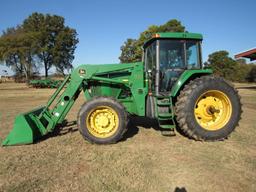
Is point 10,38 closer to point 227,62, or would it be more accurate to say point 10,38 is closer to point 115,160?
point 227,62

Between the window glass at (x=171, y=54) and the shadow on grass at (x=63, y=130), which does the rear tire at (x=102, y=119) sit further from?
the window glass at (x=171, y=54)

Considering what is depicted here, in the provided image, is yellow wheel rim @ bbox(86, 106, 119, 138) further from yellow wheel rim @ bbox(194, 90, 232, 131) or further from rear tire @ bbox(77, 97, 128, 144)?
yellow wheel rim @ bbox(194, 90, 232, 131)

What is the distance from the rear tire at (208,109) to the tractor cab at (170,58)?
636mm

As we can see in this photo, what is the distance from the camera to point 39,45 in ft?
147

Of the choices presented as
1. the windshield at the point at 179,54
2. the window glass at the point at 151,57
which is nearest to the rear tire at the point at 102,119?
the window glass at the point at 151,57

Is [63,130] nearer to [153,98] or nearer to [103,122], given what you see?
[103,122]

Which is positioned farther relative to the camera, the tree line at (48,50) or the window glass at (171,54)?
the tree line at (48,50)

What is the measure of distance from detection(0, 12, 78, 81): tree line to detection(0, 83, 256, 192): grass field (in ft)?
140

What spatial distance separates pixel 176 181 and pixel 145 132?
2.91 metres

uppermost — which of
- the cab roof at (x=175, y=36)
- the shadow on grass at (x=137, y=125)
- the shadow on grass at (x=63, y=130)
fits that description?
the cab roof at (x=175, y=36)

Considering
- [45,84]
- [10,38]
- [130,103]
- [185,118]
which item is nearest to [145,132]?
[130,103]

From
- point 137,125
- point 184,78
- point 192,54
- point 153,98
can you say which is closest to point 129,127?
point 137,125

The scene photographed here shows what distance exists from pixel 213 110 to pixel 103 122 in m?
2.73

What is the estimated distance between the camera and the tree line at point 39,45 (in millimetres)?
43719
